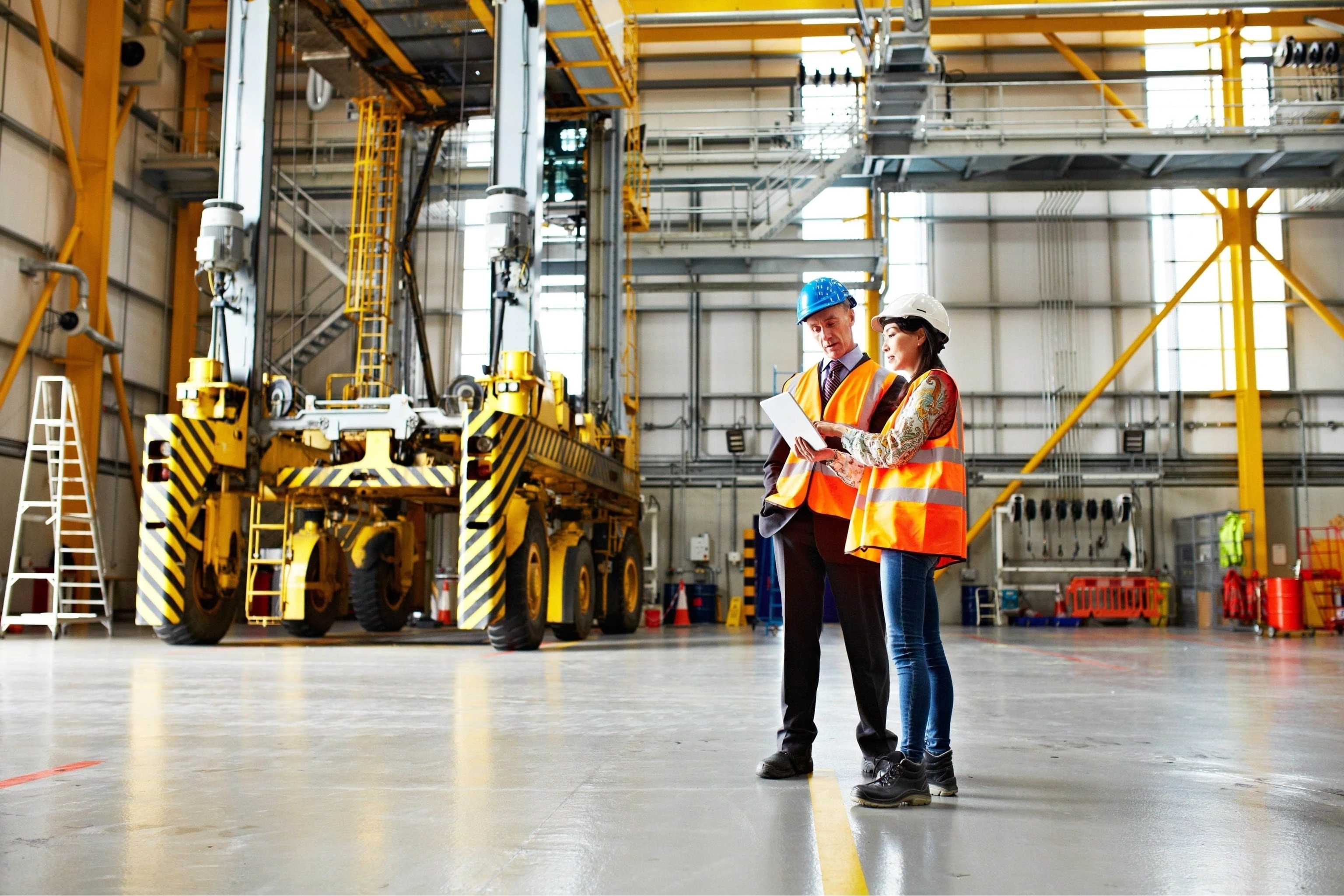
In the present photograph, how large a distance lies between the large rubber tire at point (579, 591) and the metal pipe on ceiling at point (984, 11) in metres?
10.7

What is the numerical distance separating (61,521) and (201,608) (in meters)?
5.30

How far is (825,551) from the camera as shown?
12.5 feet

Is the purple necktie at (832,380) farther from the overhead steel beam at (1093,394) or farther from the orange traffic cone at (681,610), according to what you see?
the overhead steel beam at (1093,394)

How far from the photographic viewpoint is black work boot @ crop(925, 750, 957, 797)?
11.5ft

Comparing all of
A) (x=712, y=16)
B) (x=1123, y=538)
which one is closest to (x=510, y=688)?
(x=712, y=16)

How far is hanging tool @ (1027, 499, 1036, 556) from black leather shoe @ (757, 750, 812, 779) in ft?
64.6

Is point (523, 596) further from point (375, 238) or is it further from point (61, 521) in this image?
point (61, 521)

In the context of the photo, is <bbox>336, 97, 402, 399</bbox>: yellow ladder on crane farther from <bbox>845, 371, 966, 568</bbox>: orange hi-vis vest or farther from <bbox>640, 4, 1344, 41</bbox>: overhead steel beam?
<bbox>845, 371, 966, 568</bbox>: orange hi-vis vest

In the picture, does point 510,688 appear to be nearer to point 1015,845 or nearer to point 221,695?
point 221,695

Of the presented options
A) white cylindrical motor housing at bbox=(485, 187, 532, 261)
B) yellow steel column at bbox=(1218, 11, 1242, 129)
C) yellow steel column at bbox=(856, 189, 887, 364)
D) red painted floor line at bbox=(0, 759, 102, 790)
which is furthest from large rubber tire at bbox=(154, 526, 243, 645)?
yellow steel column at bbox=(1218, 11, 1242, 129)

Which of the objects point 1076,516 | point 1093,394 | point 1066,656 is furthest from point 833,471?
point 1076,516

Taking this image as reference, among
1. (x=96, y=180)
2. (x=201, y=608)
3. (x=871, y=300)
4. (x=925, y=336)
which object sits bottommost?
(x=201, y=608)

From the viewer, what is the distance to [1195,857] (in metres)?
2.66

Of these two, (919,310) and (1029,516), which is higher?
(1029,516)
